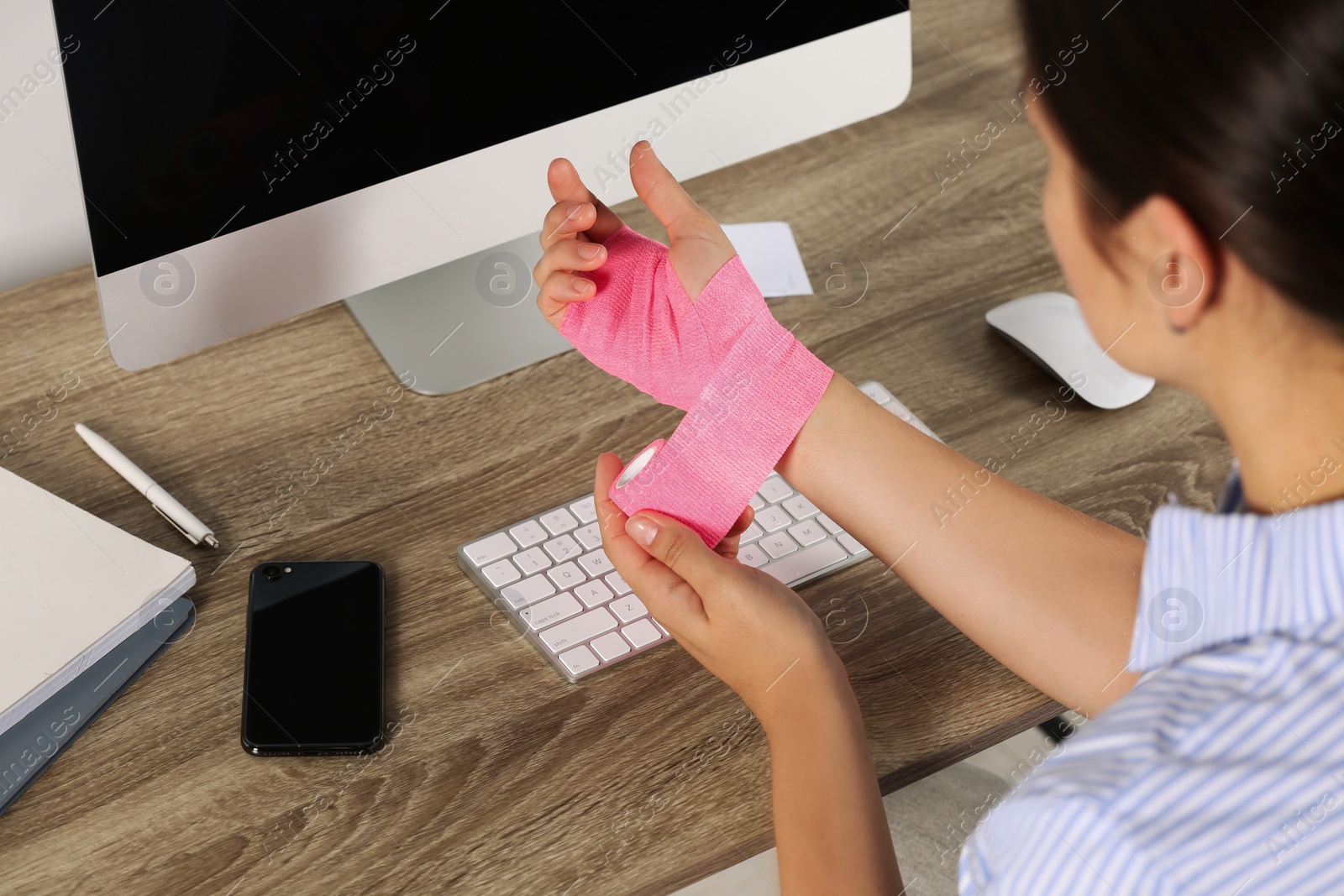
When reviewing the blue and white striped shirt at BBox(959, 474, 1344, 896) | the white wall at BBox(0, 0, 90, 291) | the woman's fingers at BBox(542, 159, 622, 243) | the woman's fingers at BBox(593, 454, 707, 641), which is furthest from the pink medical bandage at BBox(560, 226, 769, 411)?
the white wall at BBox(0, 0, 90, 291)

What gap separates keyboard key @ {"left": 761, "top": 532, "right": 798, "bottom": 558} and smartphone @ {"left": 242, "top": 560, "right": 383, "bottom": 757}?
0.24 meters

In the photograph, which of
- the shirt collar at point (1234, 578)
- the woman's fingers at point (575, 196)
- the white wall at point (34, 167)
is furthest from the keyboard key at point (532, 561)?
the white wall at point (34, 167)

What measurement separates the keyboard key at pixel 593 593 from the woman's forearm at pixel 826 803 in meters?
0.13

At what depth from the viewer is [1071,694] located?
0.66m

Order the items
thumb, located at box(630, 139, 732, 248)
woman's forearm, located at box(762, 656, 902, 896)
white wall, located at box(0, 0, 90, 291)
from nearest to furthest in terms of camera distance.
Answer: woman's forearm, located at box(762, 656, 902, 896), thumb, located at box(630, 139, 732, 248), white wall, located at box(0, 0, 90, 291)

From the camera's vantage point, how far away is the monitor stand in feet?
2.77

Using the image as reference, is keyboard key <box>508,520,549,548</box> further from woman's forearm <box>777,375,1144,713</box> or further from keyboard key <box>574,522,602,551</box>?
woman's forearm <box>777,375,1144,713</box>

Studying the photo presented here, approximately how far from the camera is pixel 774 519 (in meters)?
0.73

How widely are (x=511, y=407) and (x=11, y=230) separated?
1.55 ft

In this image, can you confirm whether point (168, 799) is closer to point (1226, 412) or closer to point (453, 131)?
point (453, 131)

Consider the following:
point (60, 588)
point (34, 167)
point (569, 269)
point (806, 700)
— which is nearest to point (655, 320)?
point (569, 269)

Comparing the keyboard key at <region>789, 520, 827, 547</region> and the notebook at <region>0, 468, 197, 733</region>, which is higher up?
the keyboard key at <region>789, 520, 827, 547</region>

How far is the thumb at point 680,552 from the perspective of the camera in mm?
624

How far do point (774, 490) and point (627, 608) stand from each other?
5.4 inches
